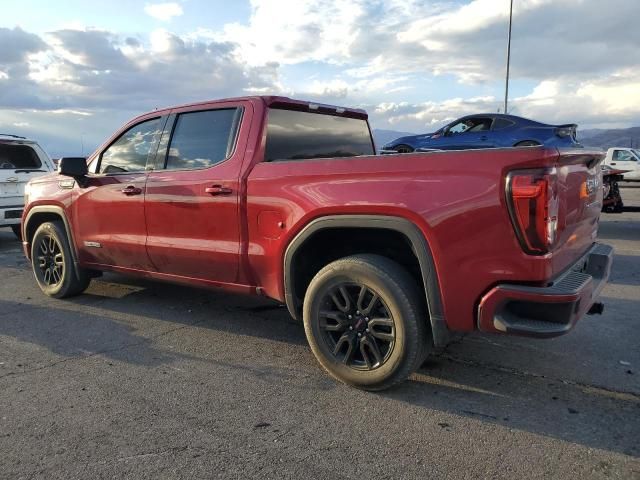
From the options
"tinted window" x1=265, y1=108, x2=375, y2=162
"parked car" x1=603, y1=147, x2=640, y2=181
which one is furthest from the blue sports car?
"parked car" x1=603, y1=147, x2=640, y2=181

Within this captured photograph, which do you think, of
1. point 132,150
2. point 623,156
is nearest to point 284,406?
point 132,150

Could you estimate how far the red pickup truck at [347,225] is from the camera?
2.93m

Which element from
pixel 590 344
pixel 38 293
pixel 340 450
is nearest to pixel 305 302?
pixel 340 450

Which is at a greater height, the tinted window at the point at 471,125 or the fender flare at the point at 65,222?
the tinted window at the point at 471,125

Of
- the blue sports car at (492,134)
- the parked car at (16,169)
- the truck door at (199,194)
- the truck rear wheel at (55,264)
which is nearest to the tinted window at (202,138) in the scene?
the truck door at (199,194)

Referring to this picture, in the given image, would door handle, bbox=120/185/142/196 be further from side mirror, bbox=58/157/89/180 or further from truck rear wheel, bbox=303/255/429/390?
truck rear wheel, bbox=303/255/429/390

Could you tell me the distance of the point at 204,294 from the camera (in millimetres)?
6023

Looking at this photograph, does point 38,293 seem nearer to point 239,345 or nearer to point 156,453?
point 239,345

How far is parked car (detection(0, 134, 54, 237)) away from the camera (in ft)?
29.8

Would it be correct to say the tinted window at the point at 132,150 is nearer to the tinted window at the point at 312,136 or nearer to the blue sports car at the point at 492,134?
the tinted window at the point at 312,136

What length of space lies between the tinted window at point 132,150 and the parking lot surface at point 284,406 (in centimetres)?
140

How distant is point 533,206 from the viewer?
281 cm

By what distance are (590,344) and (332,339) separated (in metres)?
2.12

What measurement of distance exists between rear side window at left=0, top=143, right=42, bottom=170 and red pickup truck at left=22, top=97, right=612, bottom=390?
4934 millimetres
